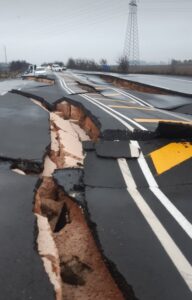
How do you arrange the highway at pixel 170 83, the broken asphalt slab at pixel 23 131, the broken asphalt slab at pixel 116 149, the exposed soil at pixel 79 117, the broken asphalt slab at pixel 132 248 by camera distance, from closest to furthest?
the broken asphalt slab at pixel 132 248
the broken asphalt slab at pixel 116 149
the broken asphalt slab at pixel 23 131
the exposed soil at pixel 79 117
the highway at pixel 170 83

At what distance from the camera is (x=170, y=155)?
287 inches

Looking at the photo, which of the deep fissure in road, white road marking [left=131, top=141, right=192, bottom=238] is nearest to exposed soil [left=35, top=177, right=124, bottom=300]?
the deep fissure in road

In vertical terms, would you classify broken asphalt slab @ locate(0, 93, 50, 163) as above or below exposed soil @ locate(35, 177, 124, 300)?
above

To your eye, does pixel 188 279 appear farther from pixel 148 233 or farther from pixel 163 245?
pixel 148 233

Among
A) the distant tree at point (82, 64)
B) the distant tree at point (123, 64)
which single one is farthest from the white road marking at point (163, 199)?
the distant tree at point (82, 64)

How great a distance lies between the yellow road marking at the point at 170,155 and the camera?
6769 mm

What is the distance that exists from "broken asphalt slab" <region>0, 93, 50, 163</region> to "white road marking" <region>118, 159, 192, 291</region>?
2.12m

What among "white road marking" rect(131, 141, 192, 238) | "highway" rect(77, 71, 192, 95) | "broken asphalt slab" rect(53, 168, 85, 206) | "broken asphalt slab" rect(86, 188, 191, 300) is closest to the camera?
"broken asphalt slab" rect(86, 188, 191, 300)

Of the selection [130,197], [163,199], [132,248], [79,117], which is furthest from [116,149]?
[79,117]

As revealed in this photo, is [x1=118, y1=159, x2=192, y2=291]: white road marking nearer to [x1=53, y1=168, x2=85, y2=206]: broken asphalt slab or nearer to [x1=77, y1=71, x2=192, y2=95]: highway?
[x1=53, y1=168, x2=85, y2=206]: broken asphalt slab

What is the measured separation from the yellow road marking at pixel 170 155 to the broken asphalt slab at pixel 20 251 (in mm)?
2273

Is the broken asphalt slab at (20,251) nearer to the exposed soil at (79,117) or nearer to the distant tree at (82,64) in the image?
the exposed soil at (79,117)

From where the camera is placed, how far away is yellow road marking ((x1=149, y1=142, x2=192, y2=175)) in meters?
6.77

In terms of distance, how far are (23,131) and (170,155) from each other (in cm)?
420
